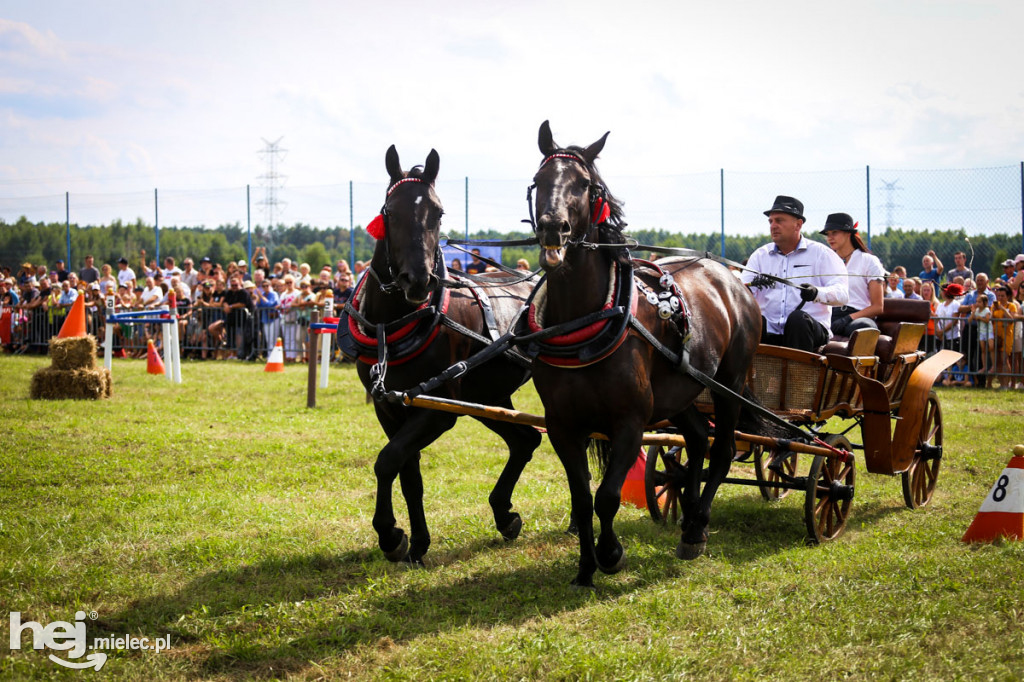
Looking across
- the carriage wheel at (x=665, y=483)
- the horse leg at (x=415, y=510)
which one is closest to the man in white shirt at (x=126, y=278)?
the carriage wheel at (x=665, y=483)

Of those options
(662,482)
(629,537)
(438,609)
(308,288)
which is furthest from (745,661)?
(308,288)

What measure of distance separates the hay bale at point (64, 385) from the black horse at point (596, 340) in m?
9.11

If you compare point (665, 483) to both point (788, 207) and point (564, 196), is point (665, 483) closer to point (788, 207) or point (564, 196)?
point (788, 207)

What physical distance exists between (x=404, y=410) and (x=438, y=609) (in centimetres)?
127

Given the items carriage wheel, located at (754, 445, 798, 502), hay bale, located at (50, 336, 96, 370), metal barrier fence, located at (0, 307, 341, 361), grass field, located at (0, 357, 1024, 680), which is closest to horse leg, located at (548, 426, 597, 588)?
grass field, located at (0, 357, 1024, 680)

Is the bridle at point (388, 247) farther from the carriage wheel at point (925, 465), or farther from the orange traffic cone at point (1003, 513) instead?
the carriage wheel at point (925, 465)

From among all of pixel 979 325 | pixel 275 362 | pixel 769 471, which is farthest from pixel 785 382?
pixel 275 362

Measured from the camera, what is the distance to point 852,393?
6.43 m

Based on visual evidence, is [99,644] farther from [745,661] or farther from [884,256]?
[884,256]

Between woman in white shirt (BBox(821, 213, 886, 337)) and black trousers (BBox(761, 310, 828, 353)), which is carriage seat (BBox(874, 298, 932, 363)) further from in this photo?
black trousers (BBox(761, 310, 828, 353))

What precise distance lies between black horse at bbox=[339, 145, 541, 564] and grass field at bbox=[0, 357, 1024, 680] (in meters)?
0.51

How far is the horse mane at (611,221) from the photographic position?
4660 mm

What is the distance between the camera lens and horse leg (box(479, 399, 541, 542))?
5.77m

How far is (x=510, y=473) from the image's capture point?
596 centimetres
